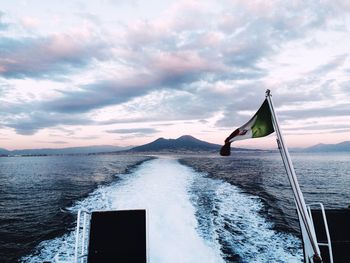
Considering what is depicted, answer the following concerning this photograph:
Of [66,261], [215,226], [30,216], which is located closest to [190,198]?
[215,226]

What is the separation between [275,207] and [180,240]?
35.8 feet

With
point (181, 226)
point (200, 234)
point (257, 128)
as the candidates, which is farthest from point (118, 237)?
point (181, 226)

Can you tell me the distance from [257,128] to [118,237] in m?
4.09

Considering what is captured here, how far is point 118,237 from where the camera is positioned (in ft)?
20.5

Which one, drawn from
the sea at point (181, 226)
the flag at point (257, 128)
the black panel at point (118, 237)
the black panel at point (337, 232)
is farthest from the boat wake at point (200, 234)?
the flag at point (257, 128)

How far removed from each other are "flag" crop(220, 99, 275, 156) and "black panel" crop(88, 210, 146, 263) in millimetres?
2749

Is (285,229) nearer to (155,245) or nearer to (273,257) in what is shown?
(273,257)

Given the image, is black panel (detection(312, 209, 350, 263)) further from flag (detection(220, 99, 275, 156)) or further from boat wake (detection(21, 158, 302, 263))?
boat wake (detection(21, 158, 302, 263))

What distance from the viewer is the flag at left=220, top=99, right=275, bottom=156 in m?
5.27

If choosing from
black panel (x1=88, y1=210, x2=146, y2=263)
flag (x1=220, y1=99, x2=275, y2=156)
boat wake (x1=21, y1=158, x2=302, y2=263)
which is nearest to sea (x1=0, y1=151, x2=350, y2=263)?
boat wake (x1=21, y1=158, x2=302, y2=263)

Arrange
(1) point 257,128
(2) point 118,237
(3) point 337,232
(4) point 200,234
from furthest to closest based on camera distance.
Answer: (4) point 200,234, (3) point 337,232, (2) point 118,237, (1) point 257,128

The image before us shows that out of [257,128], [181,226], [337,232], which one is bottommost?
[181,226]

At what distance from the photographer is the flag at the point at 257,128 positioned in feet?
17.3

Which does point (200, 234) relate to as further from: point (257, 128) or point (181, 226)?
point (257, 128)
